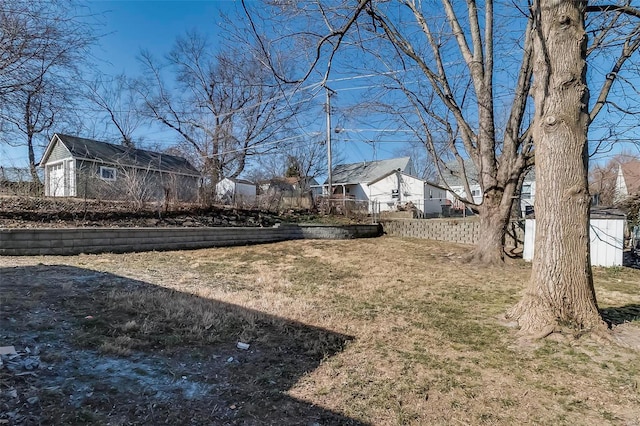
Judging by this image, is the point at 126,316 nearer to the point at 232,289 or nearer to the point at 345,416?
the point at 232,289

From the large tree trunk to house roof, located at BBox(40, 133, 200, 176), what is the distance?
15032 mm

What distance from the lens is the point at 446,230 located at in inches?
448

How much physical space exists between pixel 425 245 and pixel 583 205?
7.25m

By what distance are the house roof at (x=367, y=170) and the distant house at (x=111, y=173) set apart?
12.4 metres

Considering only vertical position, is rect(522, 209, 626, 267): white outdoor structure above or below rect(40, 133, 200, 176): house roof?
below

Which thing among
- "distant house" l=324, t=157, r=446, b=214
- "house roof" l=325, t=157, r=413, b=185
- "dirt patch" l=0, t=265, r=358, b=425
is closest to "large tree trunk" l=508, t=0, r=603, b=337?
"dirt patch" l=0, t=265, r=358, b=425

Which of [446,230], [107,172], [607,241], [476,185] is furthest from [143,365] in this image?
[476,185]

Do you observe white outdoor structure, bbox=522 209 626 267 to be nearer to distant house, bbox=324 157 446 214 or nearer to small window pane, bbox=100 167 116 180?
distant house, bbox=324 157 446 214

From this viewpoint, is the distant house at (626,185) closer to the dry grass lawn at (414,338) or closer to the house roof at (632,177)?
the house roof at (632,177)

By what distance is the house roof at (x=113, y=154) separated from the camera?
16.4m

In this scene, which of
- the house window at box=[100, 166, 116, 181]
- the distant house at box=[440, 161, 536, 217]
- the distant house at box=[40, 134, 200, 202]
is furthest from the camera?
the house window at box=[100, 166, 116, 181]

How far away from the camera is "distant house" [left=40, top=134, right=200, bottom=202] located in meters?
10.2

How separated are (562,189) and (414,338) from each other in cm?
196

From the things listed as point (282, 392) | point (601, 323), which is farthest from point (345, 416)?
point (601, 323)
